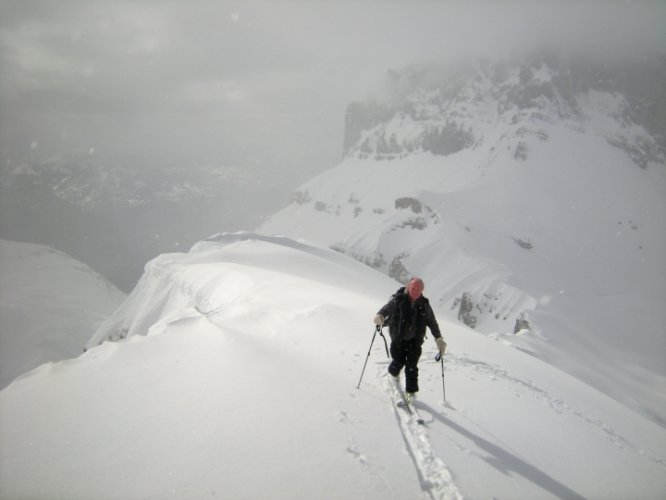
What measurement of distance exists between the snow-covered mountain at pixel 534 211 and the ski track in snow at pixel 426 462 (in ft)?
76.0

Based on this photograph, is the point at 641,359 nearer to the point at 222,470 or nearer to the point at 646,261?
the point at 646,261

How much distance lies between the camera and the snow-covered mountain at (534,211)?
6231cm

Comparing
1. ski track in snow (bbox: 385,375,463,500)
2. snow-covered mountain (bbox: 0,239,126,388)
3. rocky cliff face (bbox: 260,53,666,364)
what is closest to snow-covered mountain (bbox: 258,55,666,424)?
rocky cliff face (bbox: 260,53,666,364)

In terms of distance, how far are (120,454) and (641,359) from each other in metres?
74.9

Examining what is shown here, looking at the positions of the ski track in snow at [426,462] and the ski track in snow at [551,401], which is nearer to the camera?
the ski track in snow at [426,462]

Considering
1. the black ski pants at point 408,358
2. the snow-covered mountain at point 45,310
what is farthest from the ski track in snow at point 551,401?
the snow-covered mountain at point 45,310

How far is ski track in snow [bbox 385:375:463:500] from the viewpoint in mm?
4898

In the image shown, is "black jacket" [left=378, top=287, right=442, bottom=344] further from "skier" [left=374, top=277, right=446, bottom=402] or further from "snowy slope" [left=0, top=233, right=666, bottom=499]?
"snowy slope" [left=0, top=233, right=666, bottom=499]

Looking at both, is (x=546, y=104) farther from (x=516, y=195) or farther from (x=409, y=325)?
(x=409, y=325)

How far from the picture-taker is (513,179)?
368 ft

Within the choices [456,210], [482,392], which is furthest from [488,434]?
[456,210]

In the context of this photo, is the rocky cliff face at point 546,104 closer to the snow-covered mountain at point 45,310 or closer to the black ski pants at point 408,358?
the snow-covered mountain at point 45,310

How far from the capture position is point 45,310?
65062 millimetres

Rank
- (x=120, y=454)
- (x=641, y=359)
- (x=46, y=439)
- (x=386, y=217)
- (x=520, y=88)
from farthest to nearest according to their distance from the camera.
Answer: (x=520, y=88)
(x=386, y=217)
(x=641, y=359)
(x=46, y=439)
(x=120, y=454)
